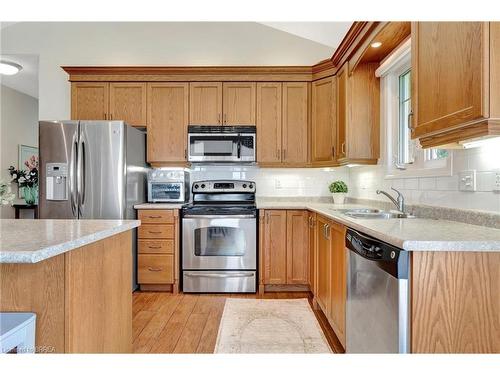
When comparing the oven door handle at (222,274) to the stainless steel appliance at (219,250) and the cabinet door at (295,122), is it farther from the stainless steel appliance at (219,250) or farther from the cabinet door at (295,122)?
the cabinet door at (295,122)

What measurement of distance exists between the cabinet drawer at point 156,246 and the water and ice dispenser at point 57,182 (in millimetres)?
884

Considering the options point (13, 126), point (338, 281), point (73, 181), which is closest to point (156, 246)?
point (73, 181)

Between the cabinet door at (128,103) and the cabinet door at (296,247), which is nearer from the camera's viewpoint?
the cabinet door at (296,247)

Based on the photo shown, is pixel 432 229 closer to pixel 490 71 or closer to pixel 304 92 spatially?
pixel 490 71

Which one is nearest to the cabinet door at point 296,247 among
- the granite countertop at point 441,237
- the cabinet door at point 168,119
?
the cabinet door at point 168,119

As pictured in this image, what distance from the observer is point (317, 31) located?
3834 mm

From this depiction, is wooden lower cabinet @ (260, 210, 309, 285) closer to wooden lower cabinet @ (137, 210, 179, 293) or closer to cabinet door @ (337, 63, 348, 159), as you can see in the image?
cabinet door @ (337, 63, 348, 159)

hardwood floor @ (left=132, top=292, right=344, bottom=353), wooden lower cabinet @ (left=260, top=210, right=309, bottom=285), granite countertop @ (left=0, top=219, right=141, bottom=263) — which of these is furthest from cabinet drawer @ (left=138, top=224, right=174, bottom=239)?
granite countertop @ (left=0, top=219, right=141, bottom=263)

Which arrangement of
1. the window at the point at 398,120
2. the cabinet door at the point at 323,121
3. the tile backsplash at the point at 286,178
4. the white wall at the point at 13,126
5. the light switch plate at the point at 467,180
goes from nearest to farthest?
the light switch plate at the point at 467,180, the window at the point at 398,120, the cabinet door at the point at 323,121, the tile backsplash at the point at 286,178, the white wall at the point at 13,126

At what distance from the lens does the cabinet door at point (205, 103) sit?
140 inches

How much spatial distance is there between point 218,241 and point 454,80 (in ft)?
8.13

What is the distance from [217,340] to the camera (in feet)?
7.35

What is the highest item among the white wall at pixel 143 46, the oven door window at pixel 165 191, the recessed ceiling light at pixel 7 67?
the white wall at pixel 143 46

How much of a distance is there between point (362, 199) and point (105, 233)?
2.63m
